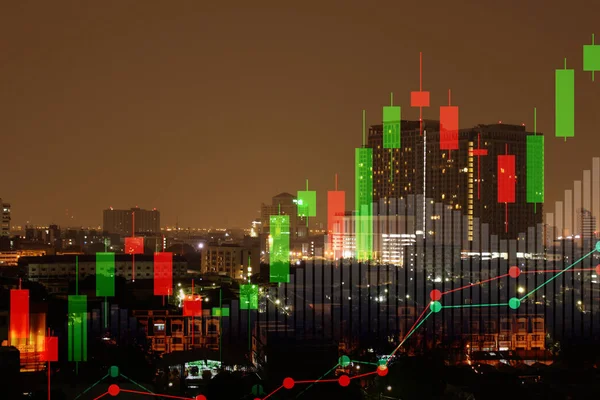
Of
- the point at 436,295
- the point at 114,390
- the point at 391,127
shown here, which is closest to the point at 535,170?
the point at 391,127

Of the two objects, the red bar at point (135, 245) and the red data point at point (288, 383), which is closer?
the red data point at point (288, 383)

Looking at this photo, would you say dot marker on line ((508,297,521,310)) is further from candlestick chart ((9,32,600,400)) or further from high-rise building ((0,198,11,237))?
high-rise building ((0,198,11,237))

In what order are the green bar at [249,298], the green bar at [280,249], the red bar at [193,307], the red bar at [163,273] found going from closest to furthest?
the red bar at [193,307], the green bar at [249,298], the red bar at [163,273], the green bar at [280,249]

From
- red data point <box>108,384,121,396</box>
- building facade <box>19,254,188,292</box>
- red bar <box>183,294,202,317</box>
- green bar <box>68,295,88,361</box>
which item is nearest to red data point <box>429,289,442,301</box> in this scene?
red bar <box>183,294,202,317</box>

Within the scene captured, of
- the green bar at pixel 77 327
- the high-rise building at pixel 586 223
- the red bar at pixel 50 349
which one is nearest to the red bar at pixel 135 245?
the high-rise building at pixel 586 223

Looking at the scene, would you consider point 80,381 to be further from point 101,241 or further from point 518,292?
point 101,241

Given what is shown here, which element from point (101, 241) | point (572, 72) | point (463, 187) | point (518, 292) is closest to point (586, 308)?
point (518, 292)

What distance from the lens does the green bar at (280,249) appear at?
14864 mm

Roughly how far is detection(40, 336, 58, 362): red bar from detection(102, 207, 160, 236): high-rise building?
2521cm

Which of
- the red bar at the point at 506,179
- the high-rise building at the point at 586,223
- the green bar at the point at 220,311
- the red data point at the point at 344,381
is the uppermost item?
the red bar at the point at 506,179

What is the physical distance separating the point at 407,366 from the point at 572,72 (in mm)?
4434

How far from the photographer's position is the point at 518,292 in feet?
33.6

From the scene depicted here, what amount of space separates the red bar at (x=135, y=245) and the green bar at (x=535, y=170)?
10.5 meters

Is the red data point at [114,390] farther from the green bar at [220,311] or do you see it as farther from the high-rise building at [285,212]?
the high-rise building at [285,212]
